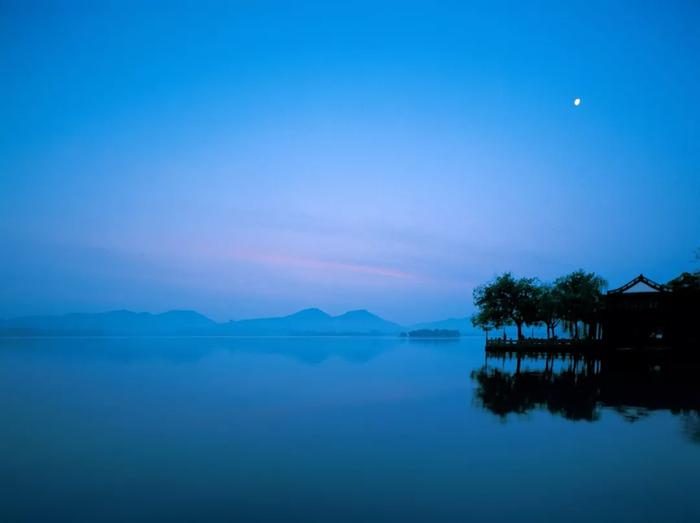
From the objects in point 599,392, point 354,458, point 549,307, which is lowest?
point 354,458

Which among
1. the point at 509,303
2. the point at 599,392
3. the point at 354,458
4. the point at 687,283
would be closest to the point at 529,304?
the point at 509,303

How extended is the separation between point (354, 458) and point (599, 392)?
18.0 metres

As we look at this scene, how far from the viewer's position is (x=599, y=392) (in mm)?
25422

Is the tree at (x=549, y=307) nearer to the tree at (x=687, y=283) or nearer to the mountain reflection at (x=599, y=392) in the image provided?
the tree at (x=687, y=283)

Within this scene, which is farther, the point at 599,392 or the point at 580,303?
the point at 580,303

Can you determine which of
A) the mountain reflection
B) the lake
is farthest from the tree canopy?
the lake

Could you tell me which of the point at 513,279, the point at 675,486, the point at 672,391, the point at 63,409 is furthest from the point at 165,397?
the point at 513,279

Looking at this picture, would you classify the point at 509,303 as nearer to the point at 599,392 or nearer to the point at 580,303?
the point at 580,303

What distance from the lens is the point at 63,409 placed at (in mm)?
22844

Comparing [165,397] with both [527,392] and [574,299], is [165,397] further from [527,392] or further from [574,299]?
[574,299]

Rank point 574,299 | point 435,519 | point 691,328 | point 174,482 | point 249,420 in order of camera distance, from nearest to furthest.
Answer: point 435,519, point 174,482, point 249,420, point 691,328, point 574,299

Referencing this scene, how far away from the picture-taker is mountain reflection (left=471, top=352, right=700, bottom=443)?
1983 centimetres

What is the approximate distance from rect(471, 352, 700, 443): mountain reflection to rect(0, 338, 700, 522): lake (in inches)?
7.8

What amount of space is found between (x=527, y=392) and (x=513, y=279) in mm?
44892
